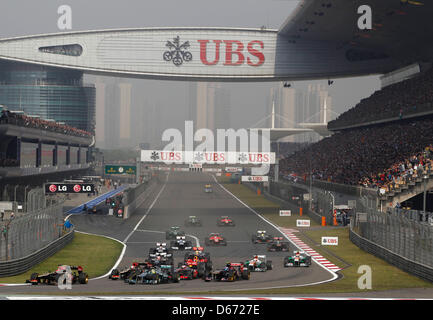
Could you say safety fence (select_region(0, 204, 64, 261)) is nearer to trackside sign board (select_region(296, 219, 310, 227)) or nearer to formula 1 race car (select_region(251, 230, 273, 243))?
formula 1 race car (select_region(251, 230, 273, 243))

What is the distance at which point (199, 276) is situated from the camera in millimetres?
23969

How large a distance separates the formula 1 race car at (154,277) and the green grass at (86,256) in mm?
3701

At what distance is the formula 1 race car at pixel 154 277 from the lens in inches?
861

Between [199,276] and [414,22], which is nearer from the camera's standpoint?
[199,276]

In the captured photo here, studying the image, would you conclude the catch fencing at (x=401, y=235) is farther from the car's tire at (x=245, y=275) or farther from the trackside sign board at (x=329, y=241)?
the car's tire at (x=245, y=275)

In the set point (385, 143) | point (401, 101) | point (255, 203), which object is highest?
point (401, 101)

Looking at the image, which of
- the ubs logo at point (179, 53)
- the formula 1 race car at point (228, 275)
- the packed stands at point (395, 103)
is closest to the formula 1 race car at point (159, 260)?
the formula 1 race car at point (228, 275)

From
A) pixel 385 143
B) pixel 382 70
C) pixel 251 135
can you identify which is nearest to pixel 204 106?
pixel 251 135

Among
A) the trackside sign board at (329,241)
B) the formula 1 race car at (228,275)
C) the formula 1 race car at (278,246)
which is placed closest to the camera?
the formula 1 race car at (228,275)

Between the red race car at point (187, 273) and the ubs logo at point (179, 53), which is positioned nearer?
the red race car at point (187, 273)

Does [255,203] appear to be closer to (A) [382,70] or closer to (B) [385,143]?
(B) [385,143]

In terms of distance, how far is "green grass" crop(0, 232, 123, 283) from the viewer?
25.8 meters

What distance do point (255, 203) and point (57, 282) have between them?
5227 cm

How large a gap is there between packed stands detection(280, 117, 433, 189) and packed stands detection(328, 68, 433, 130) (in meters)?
1.35
